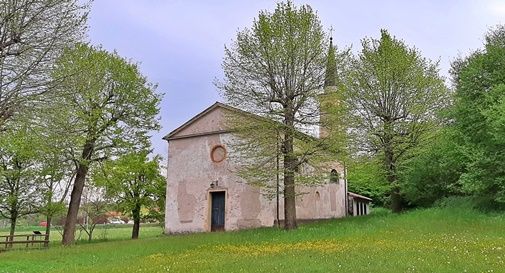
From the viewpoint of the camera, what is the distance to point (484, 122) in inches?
844

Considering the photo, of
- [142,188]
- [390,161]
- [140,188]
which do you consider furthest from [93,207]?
[390,161]

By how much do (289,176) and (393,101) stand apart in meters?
9.89

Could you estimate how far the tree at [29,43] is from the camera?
12359 millimetres

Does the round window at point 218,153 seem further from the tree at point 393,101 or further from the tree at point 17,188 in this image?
the tree at point 17,188

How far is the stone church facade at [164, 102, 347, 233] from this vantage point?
28.0 metres

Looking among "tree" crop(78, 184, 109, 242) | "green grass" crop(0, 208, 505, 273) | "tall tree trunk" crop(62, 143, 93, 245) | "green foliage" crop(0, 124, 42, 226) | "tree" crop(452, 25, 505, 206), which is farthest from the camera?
"tree" crop(78, 184, 109, 242)

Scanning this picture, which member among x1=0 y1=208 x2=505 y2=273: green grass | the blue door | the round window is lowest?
x1=0 y1=208 x2=505 y2=273: green grass

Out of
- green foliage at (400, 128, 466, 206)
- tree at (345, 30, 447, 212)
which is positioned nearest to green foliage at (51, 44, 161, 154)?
tree at (345, 30, 447, 212)

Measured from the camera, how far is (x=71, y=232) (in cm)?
2638

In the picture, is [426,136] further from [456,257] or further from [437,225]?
[456,257]

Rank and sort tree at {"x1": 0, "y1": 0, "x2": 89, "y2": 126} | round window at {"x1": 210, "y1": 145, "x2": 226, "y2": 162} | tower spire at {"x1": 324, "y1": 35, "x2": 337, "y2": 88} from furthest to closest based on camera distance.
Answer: round window at {"x1": 210, "y1": 145, "x2": 226, "y2": 162}
tower spire at {"x1": 324, "y1": 35, "x2": 337, "y2": 88}
tree at {"x1": 0, "y1": 0, "x2": 89, "y2": 126}

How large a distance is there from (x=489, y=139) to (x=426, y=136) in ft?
19.6

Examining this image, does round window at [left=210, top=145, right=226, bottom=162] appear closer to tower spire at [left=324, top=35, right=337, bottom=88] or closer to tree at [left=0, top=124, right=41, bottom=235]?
tower spire at [left=324, top=35, right=337, bottom=88]

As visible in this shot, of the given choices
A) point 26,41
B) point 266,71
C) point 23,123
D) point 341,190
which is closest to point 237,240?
point 266,71
